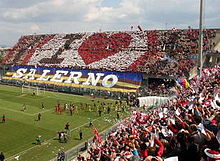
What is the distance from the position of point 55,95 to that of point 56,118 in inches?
603

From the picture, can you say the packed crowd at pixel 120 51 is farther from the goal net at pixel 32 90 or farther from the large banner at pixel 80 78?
the goal net at pixel 32 90

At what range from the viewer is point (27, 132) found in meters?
24.7

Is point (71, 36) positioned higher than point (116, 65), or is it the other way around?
point (71, 36)

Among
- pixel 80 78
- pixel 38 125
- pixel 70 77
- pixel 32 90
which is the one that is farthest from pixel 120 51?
pixel 38 125

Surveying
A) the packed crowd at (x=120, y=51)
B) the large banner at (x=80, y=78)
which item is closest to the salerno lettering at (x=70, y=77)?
the large banner at (x=80, y=78)

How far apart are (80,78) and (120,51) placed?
11.5 metres

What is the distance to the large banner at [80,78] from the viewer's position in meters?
43.9

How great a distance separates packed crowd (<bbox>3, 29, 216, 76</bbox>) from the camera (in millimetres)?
45500

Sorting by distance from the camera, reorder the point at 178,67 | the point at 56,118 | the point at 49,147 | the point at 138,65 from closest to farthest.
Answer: the point at 49,147
the point at 56,118
the point at 178,67
the point at 138,65

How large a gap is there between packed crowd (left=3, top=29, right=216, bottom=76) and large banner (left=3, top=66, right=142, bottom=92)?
2102 mm

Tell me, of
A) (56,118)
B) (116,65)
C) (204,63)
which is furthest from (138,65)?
(56,118)

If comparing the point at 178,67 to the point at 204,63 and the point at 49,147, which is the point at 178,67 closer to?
the point at 204,63

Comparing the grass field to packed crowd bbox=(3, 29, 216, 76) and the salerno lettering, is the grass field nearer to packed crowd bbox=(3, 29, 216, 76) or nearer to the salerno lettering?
the salerno lettering

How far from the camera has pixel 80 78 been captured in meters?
49.3
